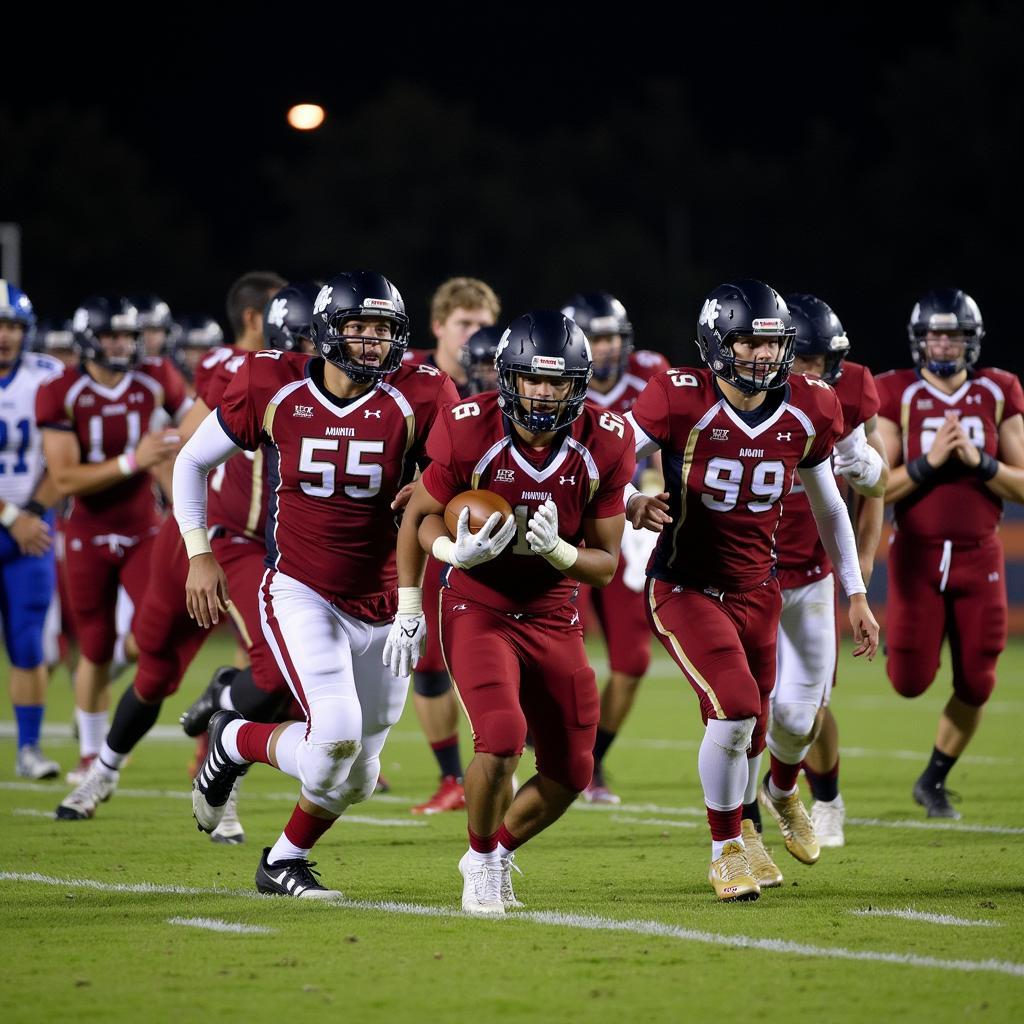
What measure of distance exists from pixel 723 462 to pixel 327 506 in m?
1.19

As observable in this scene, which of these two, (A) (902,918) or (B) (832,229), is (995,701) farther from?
(B) (832,229)

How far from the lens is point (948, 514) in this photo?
7754mm

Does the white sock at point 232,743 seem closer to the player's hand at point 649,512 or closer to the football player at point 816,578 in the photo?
the player's hand at point 649,512

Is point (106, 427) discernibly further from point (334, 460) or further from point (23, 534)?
point (334, 460)

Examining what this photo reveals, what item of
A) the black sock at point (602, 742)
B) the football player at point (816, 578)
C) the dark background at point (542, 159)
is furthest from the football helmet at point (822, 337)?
the dark background at point (542, 159)

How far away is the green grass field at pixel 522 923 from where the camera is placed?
4324 mm

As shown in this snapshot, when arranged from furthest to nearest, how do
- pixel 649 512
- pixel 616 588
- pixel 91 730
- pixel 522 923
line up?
1. pixel 91 730
2. pixel 616 588
3. pixel 649 512
4. pixel 522 923

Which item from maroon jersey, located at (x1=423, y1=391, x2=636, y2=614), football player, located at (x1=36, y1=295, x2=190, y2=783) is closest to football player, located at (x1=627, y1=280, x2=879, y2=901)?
maroon jersey, located at (x1=423, y1=391, x2=636, y2=614)

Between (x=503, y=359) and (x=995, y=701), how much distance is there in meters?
7.77

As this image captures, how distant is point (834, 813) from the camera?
702 cm

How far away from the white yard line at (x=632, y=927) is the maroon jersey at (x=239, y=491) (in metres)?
1.45

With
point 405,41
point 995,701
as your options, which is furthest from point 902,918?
point 405,41

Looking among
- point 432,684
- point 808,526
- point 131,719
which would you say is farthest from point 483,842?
point 432,684

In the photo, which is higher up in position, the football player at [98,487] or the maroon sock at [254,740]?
the football player at [98,487]
